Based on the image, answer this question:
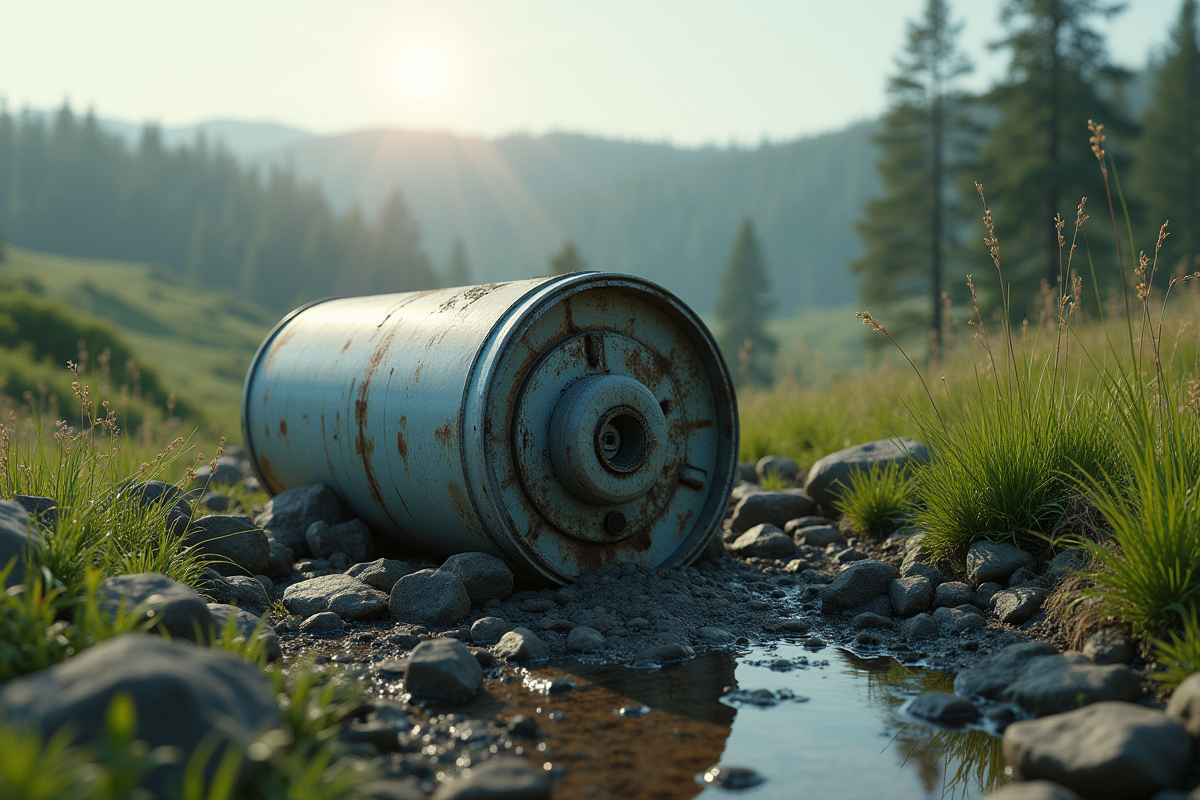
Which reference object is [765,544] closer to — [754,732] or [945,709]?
[945,709]

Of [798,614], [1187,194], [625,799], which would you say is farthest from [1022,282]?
[625,799]

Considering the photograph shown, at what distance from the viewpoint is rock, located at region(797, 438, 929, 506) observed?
634cm

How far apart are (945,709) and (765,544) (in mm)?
2526

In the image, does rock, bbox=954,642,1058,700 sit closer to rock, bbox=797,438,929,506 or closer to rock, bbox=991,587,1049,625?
rock, bbox=991,587,1049,625

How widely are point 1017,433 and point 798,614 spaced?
1526 mm

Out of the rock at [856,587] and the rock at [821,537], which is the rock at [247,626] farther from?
the rock at [821,537]

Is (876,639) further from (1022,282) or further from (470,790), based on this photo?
(1022,282)

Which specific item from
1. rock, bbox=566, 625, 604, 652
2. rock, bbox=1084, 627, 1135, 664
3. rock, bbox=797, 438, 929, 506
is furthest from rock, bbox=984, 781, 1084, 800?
rock, bbox=797, 438, 929, 506

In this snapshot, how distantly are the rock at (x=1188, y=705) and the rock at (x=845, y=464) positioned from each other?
334cm

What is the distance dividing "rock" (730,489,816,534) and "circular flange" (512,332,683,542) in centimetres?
153

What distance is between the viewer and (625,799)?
265 cm

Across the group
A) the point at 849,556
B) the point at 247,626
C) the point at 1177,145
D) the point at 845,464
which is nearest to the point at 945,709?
the point at 849,556

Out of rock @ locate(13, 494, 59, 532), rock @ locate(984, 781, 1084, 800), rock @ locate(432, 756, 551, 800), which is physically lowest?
rock @ locate(984, 781, 1084, 800)

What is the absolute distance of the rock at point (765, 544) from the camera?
5.79m
